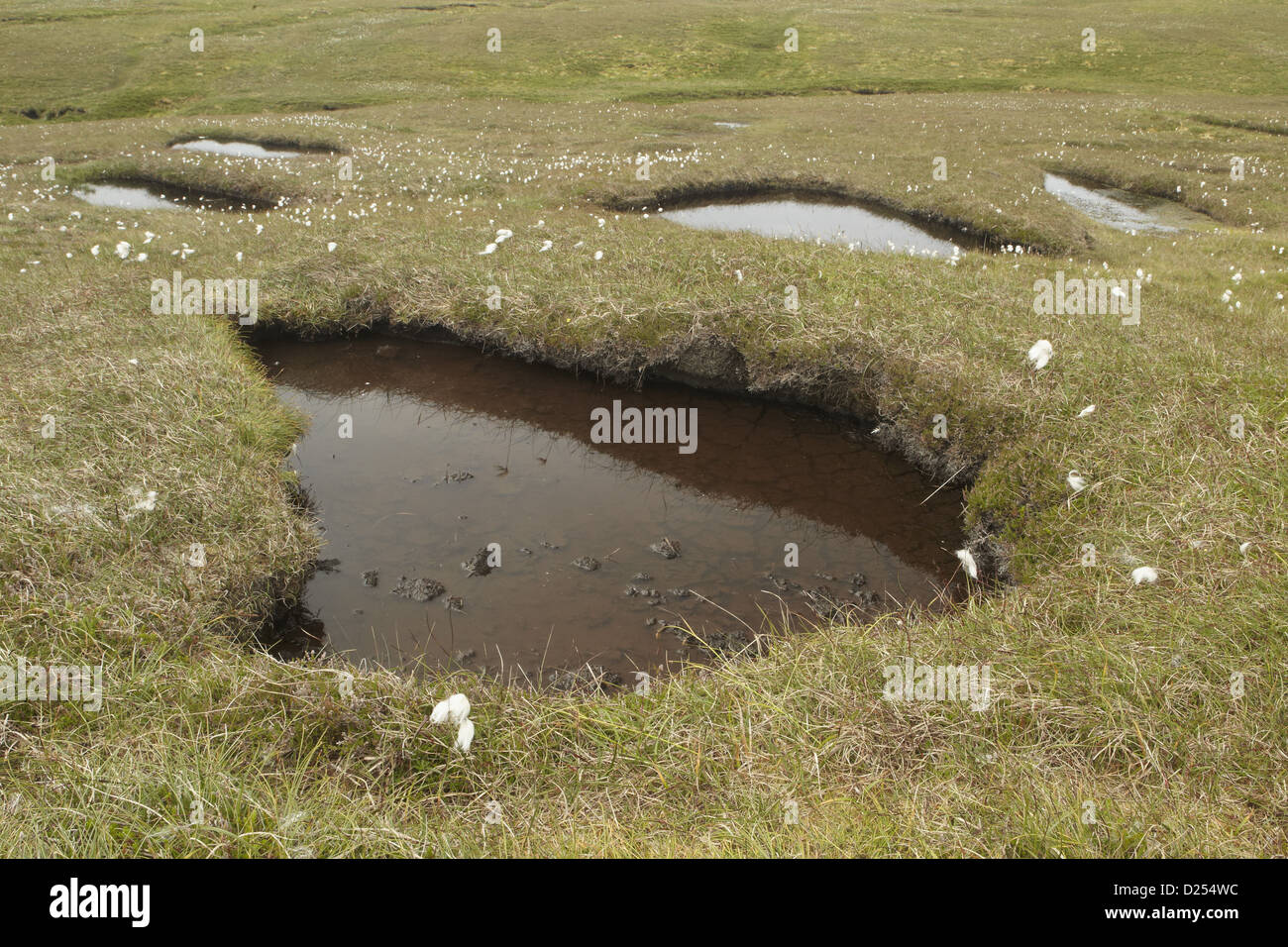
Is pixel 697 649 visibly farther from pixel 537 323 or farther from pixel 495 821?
pixel 537 323

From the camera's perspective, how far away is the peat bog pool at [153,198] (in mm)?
20062

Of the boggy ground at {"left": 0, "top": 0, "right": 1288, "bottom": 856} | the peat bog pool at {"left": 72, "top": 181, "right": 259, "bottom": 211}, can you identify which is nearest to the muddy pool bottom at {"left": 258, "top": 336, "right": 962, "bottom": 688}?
the boggy ground at {"left": 0, "top": 0, "right": 1288, "bottom": 856}

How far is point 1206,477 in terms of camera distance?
22.0ft

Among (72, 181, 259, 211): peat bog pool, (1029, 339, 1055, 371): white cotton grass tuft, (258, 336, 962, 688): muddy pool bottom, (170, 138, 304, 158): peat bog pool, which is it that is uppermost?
(170, 138, 304, 158): peat bog pool

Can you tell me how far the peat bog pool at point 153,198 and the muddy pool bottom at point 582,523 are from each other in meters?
11.7

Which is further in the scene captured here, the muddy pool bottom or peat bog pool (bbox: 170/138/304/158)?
peat bog pool (bbox: 170/138/304/158)

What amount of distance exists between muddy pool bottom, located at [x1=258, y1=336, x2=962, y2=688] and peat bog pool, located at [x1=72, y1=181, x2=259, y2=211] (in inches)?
462

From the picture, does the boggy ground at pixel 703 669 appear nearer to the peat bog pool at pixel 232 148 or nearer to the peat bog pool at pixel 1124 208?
the peat bog pool at pixel 1124 208

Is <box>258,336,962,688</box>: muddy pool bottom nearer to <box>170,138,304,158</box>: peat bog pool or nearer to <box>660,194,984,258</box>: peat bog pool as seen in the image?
<box>660,194,984,258</box>: peat bog pool

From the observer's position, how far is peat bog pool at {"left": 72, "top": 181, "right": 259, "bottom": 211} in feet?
65.8

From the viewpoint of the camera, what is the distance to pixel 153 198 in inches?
834

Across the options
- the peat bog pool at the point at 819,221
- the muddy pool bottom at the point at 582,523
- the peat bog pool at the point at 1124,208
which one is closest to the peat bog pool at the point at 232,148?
the peat bog pool at the point at 819,221

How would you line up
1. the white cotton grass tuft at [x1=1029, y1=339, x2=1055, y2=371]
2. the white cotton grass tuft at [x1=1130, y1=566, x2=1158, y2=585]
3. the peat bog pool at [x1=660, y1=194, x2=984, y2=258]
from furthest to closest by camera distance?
1. the peat bog pool at [x1=660, y1=194, x2=984, y2=258]
2. the white cotton grass tuft at [x1=1029, y1=339, x2=1055, y2=371]
3. the white cotton grass tuft at [x1=1130, y1=566, x2=1158, y2=585]
